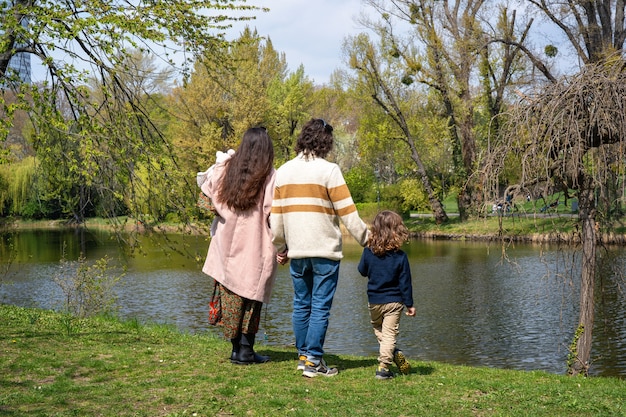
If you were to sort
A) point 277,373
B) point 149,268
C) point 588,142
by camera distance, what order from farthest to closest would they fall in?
1. point 149,268
2. point 588,142
3. point 277,373

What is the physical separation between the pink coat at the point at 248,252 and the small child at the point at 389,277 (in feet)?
2.55

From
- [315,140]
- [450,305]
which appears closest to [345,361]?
[315,140]

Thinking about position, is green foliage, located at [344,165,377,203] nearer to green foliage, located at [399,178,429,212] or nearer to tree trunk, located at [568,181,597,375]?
green foliage, located at [399,178,429,212]

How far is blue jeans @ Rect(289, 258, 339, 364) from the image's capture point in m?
5.05

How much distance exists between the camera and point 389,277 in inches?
211

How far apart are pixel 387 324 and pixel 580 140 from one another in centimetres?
259

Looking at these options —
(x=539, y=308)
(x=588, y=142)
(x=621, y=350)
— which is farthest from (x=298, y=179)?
(x=539, y=308)

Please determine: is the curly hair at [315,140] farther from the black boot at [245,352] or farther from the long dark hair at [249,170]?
the black boot at [245,352]

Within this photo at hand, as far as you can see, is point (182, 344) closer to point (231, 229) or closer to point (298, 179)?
point (231, 229)

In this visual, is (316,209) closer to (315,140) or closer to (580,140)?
(315,140)

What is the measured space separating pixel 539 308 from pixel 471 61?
18016 mm

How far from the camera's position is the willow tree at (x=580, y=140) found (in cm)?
624

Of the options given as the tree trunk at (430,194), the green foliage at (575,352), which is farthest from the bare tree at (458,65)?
the green foliage at (575,352)

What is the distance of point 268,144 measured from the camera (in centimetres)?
536
